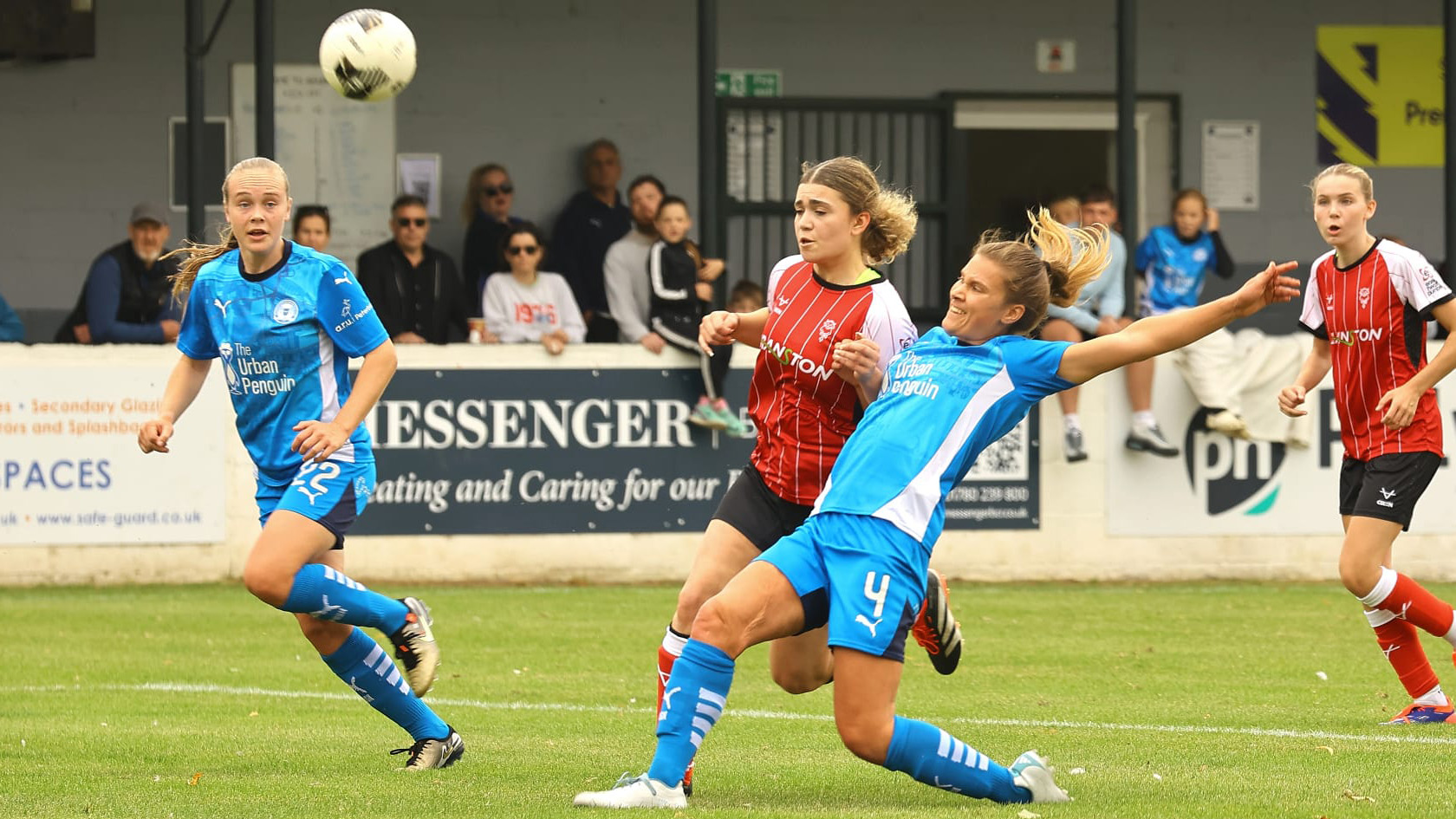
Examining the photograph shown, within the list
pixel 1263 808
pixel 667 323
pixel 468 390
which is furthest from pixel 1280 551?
pixel 1263 808

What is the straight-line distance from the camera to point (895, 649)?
17.3 feet

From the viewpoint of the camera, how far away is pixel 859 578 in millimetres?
5270

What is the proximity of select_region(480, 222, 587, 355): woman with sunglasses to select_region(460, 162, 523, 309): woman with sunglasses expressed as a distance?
860mm

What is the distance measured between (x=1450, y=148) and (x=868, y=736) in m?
10.8

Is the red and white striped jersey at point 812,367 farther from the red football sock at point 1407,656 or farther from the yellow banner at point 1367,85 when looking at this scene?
the yellow banner at point 1367,85

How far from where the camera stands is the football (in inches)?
387

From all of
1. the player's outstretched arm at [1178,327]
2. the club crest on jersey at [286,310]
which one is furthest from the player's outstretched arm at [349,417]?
the player's outstretched arm at [1178,327]

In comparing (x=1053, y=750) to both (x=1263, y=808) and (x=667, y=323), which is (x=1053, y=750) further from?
(x=667, y=323)

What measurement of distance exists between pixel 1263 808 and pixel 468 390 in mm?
8243

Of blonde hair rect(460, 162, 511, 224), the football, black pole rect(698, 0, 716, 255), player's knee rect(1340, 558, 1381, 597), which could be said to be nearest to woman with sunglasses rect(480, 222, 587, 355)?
black pole rect(698, 0, 716, 255)

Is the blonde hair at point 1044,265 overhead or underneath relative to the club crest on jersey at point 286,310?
overhead

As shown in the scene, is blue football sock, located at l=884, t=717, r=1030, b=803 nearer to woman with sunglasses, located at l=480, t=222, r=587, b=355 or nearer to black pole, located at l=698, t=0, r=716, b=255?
woman with sunglasses, located at l=480, t=222, r=587, b=355

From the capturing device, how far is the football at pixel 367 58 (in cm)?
982

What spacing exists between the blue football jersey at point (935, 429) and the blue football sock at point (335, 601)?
5.20 ft
